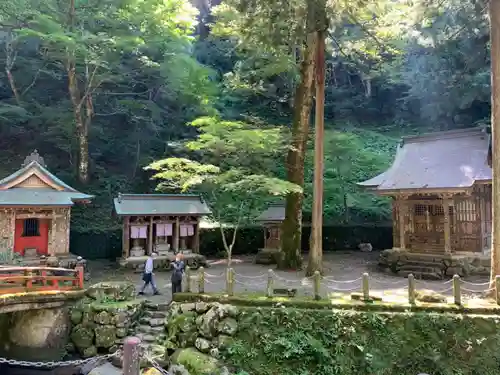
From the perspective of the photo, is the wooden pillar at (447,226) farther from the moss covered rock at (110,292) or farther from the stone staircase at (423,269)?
the moss covered rock at (110,292)

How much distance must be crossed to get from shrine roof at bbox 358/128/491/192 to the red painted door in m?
16.6

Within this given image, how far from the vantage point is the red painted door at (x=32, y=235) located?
17.3m

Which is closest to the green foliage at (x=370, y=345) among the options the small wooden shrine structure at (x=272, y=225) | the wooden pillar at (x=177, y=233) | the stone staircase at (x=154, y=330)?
the stone staircase at (x=154, y=330)

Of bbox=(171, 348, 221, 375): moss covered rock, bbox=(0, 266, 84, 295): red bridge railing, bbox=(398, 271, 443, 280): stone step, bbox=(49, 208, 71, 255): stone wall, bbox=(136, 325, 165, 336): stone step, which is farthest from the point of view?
bbox=(49, 208, 71, 255): stone wall

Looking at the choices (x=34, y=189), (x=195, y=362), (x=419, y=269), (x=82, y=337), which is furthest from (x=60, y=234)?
(x=419, y=269)

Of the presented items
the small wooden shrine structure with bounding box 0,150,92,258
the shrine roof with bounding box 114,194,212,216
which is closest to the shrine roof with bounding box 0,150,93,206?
the small wooden shrine structure with bounding box 0,150,92,258

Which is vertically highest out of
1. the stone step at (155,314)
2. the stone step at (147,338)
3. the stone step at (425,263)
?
the stone step at (425,263)

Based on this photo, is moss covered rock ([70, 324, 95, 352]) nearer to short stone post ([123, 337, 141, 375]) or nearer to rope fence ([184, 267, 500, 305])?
rope fence ([184, 267, 500, 305])

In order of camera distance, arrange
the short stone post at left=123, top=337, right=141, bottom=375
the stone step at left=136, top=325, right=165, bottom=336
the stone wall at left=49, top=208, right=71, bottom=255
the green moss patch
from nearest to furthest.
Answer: the short stone post at left=123, top=337, right=141, bottom=375 < the green moss patch < the stone step at left=136, top=325, right=165, bottom=336 < the stone wall at left=49, top=208, right=71, bottom=255

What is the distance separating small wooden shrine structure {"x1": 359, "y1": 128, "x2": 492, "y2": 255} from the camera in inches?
698

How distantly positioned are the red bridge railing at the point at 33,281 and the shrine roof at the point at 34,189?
13.4ft

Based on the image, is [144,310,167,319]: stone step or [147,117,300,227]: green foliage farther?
[147,117,300,227]: green foliage

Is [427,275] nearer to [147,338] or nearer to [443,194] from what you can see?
[443,194]

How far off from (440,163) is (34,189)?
2012 centimetres
